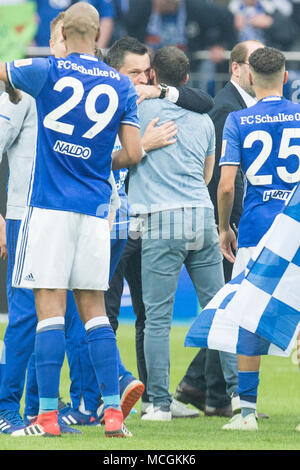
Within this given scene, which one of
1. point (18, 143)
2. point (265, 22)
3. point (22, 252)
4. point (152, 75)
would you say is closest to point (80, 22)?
point (18, 143)

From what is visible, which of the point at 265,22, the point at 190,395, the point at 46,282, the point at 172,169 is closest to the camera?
the point at 46,282

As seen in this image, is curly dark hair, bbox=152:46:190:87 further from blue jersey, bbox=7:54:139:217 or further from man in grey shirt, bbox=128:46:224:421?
blue jersey, bbox=7:54:139:217

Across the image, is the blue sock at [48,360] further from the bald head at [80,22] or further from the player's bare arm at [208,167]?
the player's bare arm at [208,167]

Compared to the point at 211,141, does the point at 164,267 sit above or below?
below

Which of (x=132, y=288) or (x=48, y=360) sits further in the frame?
(x=132, y=288)

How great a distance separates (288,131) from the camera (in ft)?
17.8

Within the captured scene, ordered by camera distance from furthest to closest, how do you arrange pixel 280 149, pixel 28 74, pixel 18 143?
pixel 280 149, pixel 18 143, pixel 28 74

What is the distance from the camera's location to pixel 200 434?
507cm

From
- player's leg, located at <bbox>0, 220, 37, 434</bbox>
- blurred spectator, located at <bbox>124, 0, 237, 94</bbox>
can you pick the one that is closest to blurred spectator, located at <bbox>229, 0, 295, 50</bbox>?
blurred spectator, located at <bbox>124, 0, 237, 94</bbox>

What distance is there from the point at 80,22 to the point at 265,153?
130 cm

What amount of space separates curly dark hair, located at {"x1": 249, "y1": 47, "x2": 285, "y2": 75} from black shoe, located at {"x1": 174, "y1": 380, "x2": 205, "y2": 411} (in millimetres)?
2034

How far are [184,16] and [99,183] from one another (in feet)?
23.4

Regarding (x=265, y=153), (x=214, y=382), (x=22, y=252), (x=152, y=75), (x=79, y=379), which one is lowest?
(x=214, y=382)

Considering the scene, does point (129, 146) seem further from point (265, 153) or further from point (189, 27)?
point (189, 27)
